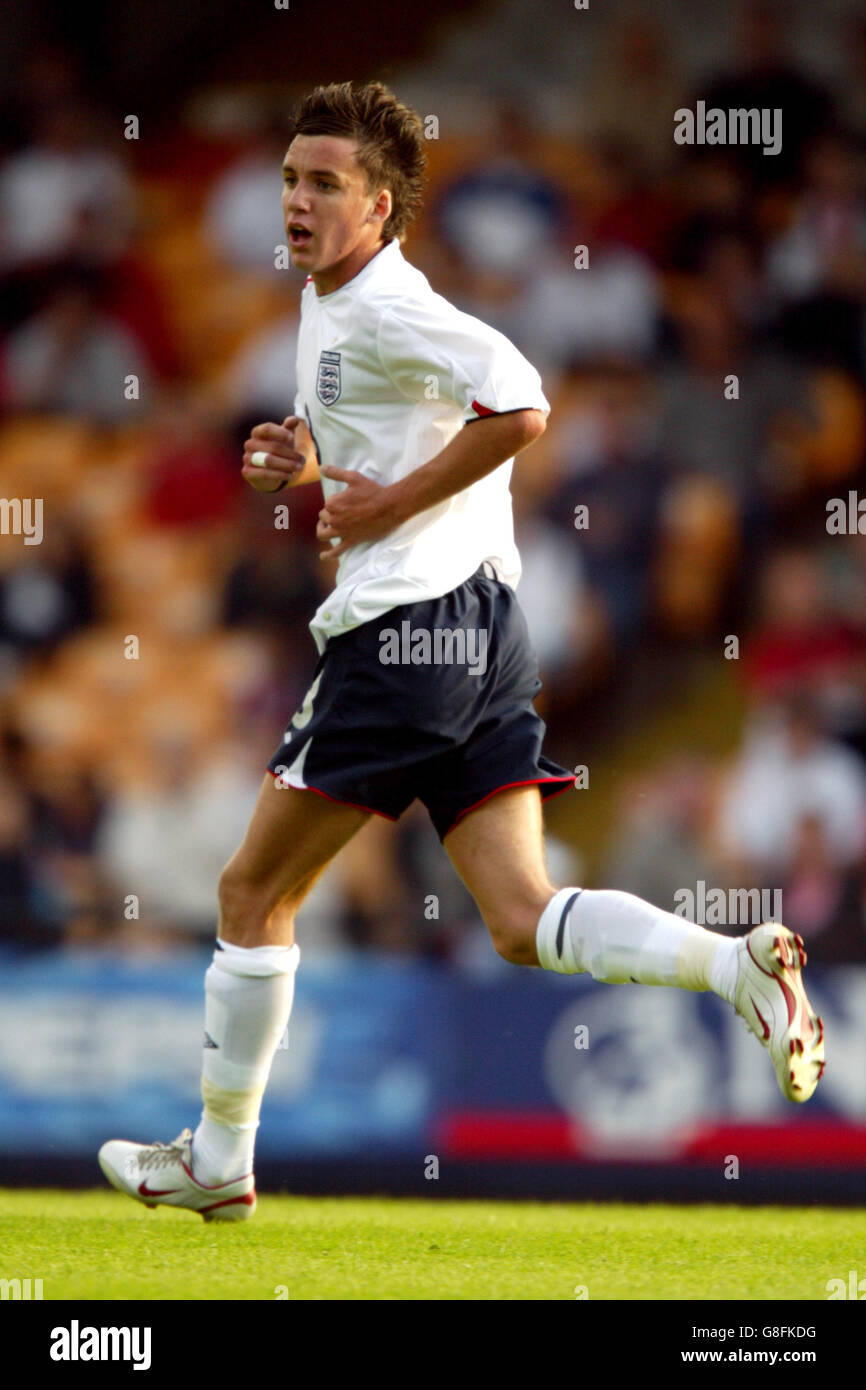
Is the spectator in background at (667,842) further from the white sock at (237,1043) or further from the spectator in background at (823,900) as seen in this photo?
the white sock at (237,1043)

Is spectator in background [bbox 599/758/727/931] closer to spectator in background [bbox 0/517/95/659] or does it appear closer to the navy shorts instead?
spectator in background [bbox 0/517/95/659]

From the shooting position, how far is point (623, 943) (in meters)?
3.42

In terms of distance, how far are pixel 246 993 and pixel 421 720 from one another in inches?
27.3

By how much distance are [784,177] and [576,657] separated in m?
2.68

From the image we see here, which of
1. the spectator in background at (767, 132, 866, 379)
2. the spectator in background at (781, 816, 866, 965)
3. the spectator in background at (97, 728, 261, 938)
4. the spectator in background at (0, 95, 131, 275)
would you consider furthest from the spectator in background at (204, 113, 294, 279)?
the spectator in background at (781, 816, 866, 965)

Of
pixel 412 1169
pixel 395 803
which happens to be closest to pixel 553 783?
pixel 395 803

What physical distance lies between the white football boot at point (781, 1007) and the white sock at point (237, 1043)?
0.95 m

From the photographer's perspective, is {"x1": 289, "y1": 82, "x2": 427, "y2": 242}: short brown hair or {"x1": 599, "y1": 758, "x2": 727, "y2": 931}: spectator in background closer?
{"x1": 289, "y1": 82, "x2": 427, "y2": 242}: short brown hair

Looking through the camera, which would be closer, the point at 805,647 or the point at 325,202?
the point at 325,202

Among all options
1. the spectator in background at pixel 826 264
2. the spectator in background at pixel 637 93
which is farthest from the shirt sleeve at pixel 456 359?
the spectator in background at pixel 637 93

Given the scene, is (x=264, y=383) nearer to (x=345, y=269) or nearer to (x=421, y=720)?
(x=345, y=269)

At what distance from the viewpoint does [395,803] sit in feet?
11.6

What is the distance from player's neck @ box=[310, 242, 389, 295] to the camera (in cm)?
360

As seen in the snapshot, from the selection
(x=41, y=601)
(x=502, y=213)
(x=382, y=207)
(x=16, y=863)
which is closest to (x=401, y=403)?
(x=382, y=207)
